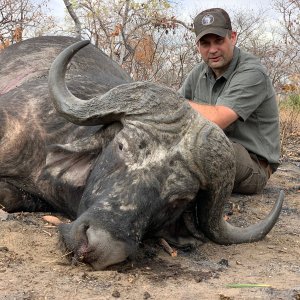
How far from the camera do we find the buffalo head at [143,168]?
2.77 m

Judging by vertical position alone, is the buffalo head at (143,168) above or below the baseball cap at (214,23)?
below

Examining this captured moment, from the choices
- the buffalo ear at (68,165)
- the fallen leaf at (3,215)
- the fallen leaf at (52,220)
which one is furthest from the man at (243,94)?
the fallen leaf at (3,215)

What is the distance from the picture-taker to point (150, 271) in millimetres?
2898

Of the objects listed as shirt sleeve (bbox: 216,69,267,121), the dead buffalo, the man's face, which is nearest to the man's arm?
shirt sleeve (bbox: 216,69,267,121)

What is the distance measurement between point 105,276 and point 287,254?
1.32 metres

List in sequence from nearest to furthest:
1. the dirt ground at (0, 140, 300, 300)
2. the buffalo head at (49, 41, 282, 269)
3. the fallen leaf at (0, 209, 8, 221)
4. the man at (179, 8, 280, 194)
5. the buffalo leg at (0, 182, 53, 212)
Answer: the dirt ground at (0, 140, 300, 300) < the buffalo head at (49, 41, 282, 269) < the fallen leaf at (0, 209, 8, 221) < the buffalo leg at (0, 182, 53, 212) < the man at (179, 8, 280, 194)

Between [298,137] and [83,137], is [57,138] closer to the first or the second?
[83,137]

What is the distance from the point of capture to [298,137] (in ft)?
32.9

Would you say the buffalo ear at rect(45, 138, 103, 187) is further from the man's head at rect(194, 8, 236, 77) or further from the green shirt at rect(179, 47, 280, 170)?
the man's head at rect(194, 8, 236, 77)

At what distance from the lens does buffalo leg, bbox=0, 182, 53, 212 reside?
390 centimetres

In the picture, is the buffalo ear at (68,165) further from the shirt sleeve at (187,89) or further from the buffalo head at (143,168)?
the shirt sleeve at (187,89)

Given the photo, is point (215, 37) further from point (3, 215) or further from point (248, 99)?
point (3, 215)

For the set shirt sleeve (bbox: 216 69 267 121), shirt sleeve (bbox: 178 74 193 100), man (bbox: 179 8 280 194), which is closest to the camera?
shirt sleeve (bbox: 216 69 267 121)

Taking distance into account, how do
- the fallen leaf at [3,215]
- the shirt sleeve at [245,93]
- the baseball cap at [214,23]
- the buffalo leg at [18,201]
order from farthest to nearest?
1. the baseball cap at [214,23]
2. the shirt sleeve at [245,93]
3. the buffalo leg at [18,201]
4. the fallen leaf at [3,215]
